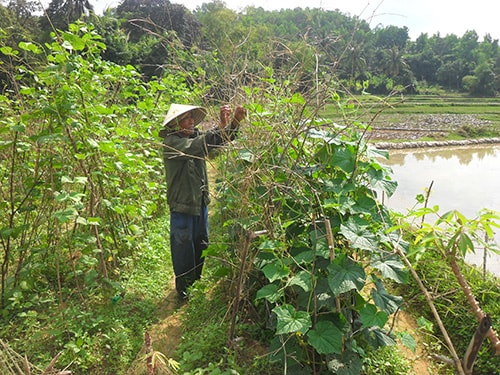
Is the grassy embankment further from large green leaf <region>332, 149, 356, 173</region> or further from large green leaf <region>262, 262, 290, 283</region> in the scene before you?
large green leaf <region>262, 262, 290, 283</region>

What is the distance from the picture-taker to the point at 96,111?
2627 millimetres

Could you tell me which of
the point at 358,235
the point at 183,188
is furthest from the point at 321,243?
the point at 183,188

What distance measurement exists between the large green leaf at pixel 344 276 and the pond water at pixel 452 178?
4.53 m

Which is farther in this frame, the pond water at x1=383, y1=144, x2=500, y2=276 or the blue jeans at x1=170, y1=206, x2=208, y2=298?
the pond water at x1=383, y1=144, x2=500, y2=276

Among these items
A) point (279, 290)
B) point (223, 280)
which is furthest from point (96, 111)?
point (279, 290)

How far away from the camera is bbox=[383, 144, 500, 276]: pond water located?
902cm

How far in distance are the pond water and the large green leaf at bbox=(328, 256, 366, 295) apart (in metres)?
4.53

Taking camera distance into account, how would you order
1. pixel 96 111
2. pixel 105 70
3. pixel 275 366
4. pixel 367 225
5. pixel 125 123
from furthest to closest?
pixel 125 123
pixel 105 70
pixel 96 111
pixel 275 366
pixel 367 225

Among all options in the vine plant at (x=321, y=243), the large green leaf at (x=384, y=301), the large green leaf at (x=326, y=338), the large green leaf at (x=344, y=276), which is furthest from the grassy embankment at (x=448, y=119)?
the large green leaf at (x=326, y=338)

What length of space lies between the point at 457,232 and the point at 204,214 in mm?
2214

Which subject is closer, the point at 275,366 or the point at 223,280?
the point at 275,366

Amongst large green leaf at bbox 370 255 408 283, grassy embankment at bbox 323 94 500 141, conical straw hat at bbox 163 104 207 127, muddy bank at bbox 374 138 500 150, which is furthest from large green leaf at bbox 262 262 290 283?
muddy bank at bbox 374 138 500 150

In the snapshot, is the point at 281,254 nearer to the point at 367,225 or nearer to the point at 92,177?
the point at 367,225

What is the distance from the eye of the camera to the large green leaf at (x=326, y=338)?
1.67 meters
